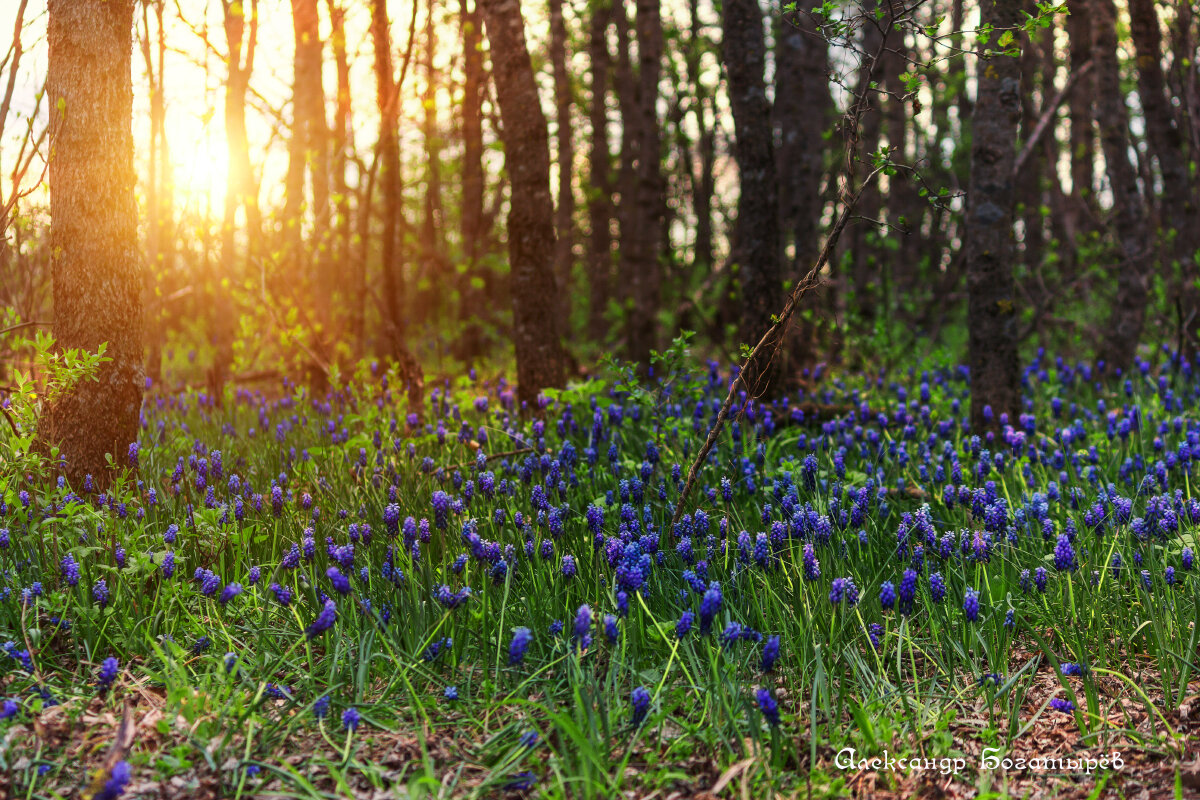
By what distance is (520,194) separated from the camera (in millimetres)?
6730

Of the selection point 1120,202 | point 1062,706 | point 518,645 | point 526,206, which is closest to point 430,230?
point 526,206

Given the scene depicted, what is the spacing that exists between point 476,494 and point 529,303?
273 centimetres

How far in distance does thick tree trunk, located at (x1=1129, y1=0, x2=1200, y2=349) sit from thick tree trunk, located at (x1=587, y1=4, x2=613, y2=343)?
772cm

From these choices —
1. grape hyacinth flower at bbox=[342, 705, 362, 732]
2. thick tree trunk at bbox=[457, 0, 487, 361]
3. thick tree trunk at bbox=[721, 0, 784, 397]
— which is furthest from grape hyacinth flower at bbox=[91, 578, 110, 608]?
thick tree trunk at bbox=[457, 0, 487, 361]

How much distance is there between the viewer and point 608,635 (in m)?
2.57

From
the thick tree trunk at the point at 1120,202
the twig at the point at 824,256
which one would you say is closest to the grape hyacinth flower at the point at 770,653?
the twig at the point at 824,256

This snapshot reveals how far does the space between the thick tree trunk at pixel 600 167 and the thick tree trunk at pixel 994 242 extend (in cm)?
881

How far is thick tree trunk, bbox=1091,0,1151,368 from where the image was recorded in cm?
780

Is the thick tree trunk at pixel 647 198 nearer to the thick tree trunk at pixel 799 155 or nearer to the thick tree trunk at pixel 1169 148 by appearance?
the thick tree trunk at pixel 799 155

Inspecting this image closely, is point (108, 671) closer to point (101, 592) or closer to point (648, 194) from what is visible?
point (101, 592)

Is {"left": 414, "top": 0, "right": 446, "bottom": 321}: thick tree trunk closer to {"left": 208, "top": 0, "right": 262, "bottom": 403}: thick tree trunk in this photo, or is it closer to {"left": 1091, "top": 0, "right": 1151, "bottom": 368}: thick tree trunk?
{"left": 208, "top": 0, "right": 262, "bottom": 403}: thick tree trunk

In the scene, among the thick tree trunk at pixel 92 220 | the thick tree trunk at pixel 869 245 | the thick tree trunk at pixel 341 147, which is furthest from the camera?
the thick tree trunk at pixel 869 245

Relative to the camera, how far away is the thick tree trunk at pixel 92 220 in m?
4.15

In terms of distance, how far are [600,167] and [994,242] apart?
1014 centimetres
